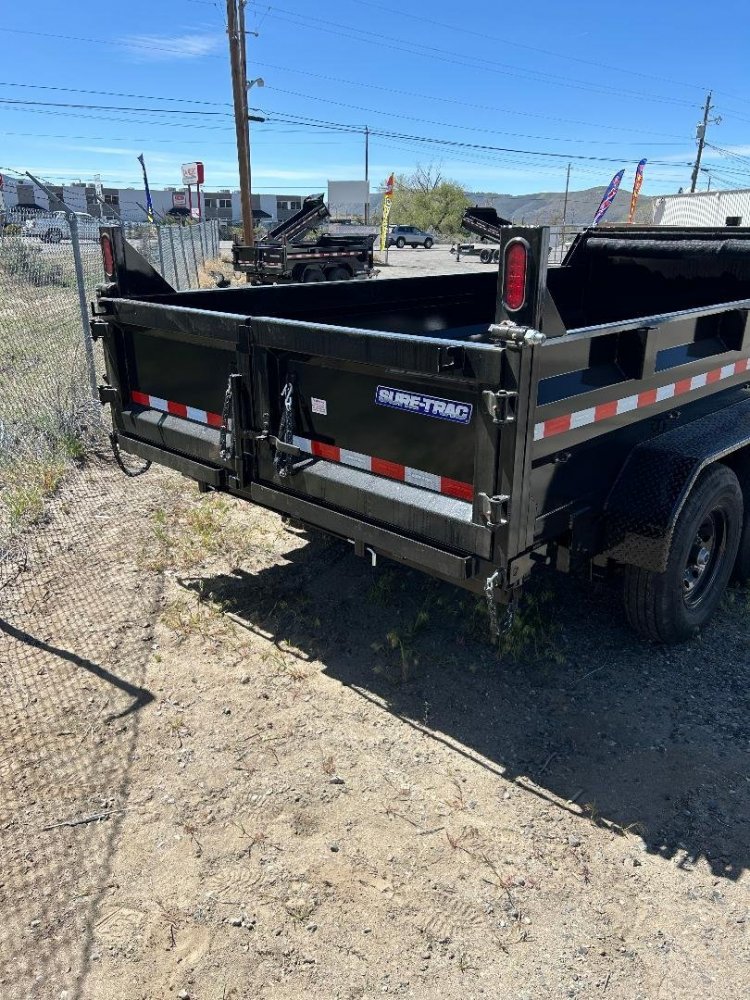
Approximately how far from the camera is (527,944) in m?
2.38

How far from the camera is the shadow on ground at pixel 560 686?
2984 mm

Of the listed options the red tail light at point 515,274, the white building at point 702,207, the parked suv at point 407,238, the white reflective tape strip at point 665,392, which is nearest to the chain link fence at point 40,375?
the red tail light at point 515,274

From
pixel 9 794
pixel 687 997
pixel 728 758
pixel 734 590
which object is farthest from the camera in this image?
pixel 734 590

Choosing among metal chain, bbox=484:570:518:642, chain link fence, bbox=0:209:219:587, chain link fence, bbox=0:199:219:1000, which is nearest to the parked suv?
chain link fence, bbox=0:209:219:587

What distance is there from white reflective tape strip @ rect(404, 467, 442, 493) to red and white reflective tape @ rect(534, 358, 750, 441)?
1.47 feet

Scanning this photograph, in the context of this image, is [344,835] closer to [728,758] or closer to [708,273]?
[728,758]

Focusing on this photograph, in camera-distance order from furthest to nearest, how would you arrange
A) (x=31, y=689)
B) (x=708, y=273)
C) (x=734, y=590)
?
(x=708, y=273) → (x=734, y=590) → (x=31, y=689)

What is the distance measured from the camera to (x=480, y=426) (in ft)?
8.99

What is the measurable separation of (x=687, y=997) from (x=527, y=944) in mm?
463

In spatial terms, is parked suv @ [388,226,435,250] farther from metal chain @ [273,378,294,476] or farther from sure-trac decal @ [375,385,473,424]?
sure-trac decal @ [375,385,473,424]

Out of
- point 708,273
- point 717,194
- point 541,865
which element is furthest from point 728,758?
point 717,194

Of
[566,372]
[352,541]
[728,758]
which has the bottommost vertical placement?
[728,758]

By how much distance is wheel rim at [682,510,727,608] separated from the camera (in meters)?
3.92

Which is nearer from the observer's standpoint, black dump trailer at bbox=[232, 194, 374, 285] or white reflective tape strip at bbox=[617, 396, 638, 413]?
white reflective tape strip at bbox=[617, 396, 638, 413]
